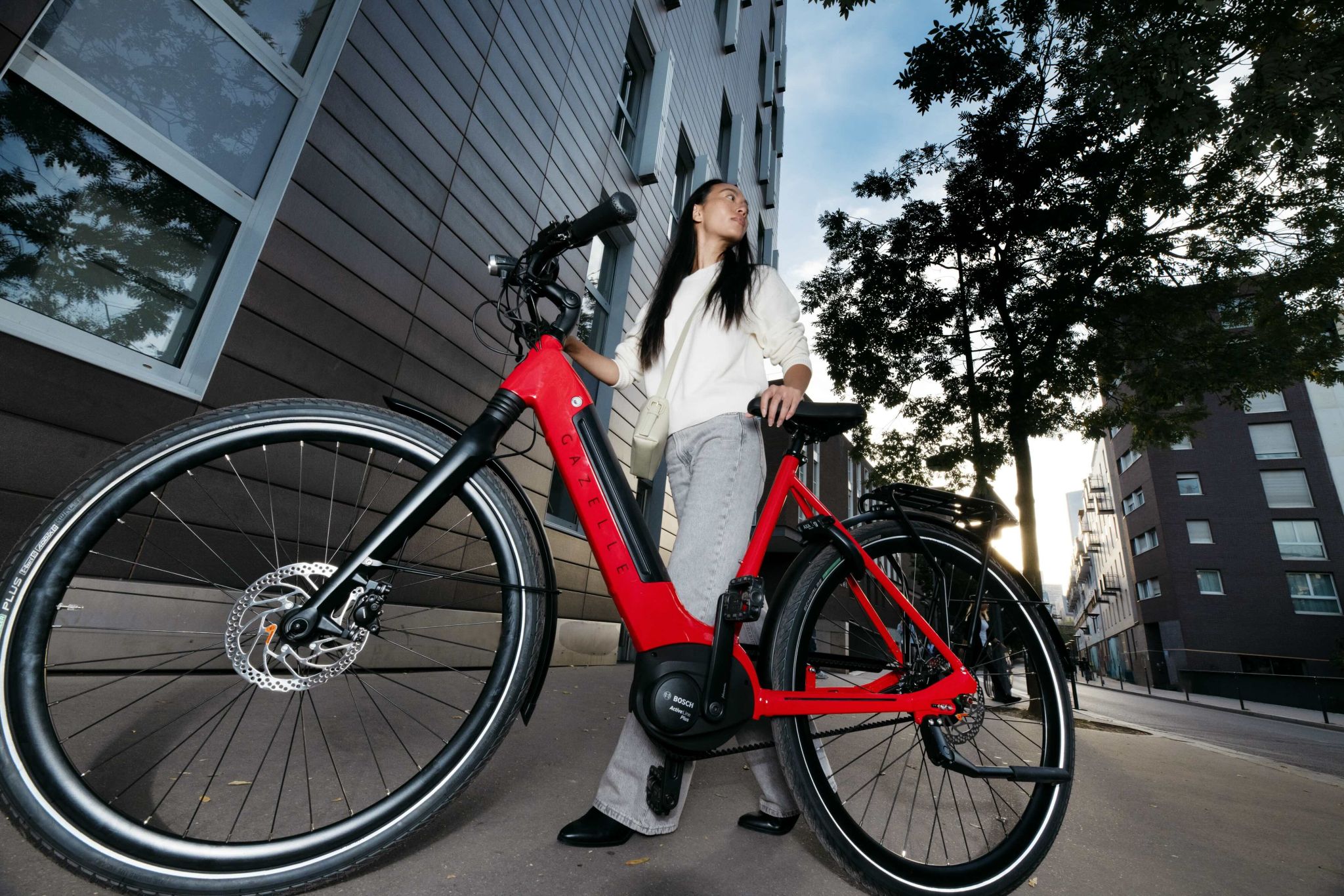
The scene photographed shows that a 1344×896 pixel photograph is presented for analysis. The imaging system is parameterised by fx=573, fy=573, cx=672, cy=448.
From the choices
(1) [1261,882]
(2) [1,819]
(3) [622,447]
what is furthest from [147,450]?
(3) [622,447]

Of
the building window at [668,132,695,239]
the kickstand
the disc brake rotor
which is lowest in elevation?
the kickstand

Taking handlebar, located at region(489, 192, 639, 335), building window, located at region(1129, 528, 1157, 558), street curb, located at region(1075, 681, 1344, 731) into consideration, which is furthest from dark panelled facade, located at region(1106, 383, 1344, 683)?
handlebar, located at region(489, 192, 639, 335)

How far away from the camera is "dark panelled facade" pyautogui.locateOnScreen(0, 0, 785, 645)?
8.56ft

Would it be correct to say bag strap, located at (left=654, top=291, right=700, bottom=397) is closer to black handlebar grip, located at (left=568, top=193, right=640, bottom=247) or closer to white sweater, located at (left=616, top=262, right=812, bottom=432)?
white sweater, located at (left=616, top=262, right=812, bottom=432)

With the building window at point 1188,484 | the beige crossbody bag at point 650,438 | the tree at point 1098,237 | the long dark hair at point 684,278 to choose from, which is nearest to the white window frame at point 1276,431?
the building window at point 1188,484

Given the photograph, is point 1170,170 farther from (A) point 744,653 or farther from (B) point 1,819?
(B) point 1,819

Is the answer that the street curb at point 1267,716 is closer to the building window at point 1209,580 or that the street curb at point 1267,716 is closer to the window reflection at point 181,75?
the building window at point 1209,580

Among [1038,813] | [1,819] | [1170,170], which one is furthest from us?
[1170,170]

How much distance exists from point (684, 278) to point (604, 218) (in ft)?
2.45

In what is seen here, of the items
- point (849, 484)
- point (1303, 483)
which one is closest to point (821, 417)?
A: point (849, 484)

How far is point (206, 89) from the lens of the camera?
3.27 metres

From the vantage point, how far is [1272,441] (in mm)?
31516

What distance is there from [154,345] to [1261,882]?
503 centimetres

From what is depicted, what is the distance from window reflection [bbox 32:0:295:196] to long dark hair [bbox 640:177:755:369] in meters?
2.89
